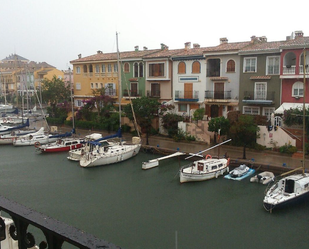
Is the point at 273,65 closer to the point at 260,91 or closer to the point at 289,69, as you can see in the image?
the point at 289,69

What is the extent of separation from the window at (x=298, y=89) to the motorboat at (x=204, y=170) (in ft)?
26.3

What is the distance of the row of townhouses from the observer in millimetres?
24475

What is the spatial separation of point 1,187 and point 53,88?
21826mm

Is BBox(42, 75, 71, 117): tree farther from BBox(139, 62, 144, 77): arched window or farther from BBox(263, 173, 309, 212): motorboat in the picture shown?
BBox(263, 173, 309, 212): motorboat

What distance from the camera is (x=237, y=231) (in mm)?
13664

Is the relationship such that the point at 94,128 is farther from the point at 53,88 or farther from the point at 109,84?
the point at 53,88

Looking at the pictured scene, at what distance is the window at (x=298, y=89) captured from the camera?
2391 cm

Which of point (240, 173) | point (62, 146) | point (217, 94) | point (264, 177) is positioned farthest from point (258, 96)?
point (62, 146)

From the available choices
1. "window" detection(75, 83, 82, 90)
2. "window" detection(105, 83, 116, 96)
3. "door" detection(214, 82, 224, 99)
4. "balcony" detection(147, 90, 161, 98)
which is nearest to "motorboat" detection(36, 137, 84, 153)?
"balcony" detection(147, 90, 161, 98)

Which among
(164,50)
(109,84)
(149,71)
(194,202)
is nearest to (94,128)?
(109,84)

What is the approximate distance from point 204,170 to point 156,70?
15.1 m

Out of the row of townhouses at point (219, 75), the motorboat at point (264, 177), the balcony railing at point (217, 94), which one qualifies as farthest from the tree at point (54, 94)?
the motorboat at point (264, 177)

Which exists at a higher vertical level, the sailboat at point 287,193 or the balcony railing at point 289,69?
the balcony railing at point 289,69

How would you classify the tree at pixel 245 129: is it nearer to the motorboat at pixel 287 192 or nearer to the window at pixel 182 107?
the motorboat at pixel 287 192
